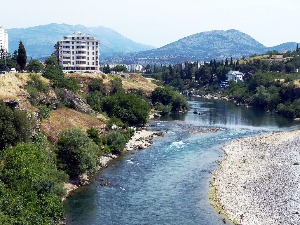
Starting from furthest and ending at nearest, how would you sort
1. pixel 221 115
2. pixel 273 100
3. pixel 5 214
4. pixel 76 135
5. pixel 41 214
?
pixel 273 100 < pixel 221 115 < pixel 76 135 < pixel 41 214 < pixel 5 214

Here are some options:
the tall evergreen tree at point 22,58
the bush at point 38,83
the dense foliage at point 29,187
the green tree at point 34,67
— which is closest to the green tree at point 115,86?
the green tree at point 34,67

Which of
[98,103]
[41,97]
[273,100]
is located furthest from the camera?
[273,100]

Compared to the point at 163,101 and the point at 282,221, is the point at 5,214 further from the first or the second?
the point at 163,101

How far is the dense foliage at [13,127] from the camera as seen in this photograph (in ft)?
168

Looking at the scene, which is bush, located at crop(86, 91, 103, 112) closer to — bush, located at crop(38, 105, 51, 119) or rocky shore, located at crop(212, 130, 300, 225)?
bush, located at crop(38, 105, 51, 119)

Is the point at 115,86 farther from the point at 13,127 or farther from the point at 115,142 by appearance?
the point at 13,127

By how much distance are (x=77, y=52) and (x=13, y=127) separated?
83313 millimetres

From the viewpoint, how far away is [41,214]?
122ft

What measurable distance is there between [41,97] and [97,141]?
14.2 m

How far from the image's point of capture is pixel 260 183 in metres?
54.0

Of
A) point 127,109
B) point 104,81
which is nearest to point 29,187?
point 127,109

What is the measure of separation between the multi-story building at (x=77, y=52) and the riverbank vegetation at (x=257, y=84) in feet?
178

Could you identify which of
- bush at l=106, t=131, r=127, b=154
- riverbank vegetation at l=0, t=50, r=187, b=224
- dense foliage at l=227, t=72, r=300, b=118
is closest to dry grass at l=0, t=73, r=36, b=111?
riverbank vegetation at l=0, t=50, r=187, b=224

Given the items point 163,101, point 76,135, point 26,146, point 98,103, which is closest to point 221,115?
point 163,101
